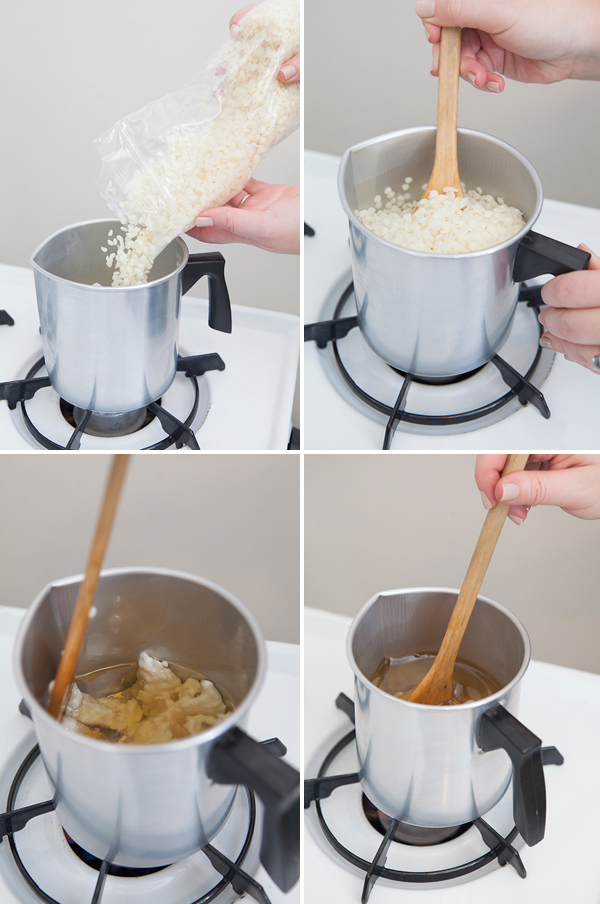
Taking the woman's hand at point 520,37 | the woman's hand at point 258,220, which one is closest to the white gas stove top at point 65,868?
the woman's hand at point 258,220

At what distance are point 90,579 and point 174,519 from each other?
480 mm

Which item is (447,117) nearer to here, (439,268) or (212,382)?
(439,268)

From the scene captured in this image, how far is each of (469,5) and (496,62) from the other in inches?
5.7

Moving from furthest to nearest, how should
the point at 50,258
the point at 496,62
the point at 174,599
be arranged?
the point at 496,62, the point at 50,258, the point at 174,599

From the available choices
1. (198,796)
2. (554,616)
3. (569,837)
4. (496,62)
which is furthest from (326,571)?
(496,62)

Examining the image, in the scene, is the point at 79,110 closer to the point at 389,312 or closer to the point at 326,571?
the point at 389,312

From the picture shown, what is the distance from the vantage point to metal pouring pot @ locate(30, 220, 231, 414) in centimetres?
51

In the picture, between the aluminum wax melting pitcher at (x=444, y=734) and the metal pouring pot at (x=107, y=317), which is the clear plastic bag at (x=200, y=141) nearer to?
the metal pouring pot at (x=107, y=317)

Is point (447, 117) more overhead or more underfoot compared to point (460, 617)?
more overhead

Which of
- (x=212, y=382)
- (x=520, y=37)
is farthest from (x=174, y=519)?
(x=520, y=37)

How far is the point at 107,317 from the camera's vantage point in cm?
51

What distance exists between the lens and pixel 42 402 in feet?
2.17

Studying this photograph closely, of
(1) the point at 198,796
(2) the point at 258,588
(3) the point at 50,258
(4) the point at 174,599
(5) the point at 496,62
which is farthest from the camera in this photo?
(2) the point at 258,588

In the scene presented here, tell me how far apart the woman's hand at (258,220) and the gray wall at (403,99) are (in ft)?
0.99
